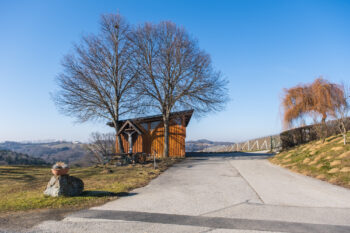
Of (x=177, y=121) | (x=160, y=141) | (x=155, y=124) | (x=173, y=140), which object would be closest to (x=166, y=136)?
(x=173, y=140)

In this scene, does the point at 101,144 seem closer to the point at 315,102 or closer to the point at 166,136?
the point at 166,136

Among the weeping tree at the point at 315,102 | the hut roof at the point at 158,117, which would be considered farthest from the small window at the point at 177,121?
the weeping tree at the point at 315,102

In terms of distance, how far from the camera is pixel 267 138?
32156 mm

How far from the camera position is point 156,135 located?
74.7 feet

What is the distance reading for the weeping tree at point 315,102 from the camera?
612 inches

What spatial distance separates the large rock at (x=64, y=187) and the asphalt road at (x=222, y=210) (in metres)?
1.51

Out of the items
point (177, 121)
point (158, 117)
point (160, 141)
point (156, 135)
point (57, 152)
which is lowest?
point (57, 152)

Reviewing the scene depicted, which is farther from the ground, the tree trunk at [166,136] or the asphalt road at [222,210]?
the tree trunk at [166,136]

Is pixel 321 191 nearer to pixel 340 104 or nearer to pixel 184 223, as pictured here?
pixel 184 223

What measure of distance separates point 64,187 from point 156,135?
615 inches

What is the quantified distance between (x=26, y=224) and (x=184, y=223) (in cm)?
346

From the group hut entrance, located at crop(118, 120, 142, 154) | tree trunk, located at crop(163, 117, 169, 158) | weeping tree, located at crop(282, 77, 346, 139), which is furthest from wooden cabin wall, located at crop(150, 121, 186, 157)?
weeping tree, located at crop(282, 77, 346, 139)

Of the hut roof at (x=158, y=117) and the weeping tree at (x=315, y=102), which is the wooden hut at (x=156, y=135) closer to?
the hut roof at (x=158, y=117)

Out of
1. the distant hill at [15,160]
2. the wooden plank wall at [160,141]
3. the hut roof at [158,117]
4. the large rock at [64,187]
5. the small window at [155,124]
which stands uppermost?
the hut roof at [158,117]
